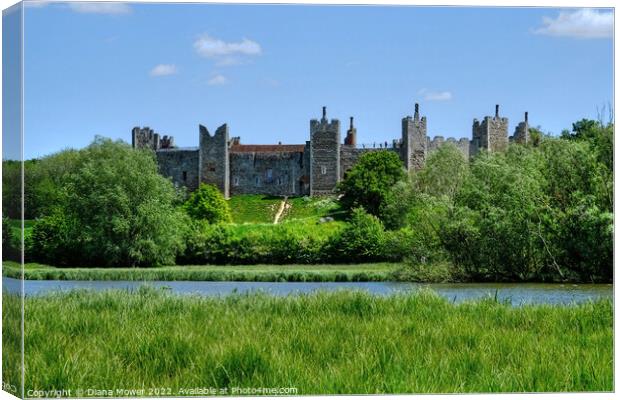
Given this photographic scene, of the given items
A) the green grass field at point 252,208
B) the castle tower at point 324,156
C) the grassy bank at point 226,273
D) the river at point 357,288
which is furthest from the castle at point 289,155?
the river at point 357,288

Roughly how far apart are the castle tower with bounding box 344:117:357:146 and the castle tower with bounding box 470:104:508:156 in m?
0.97

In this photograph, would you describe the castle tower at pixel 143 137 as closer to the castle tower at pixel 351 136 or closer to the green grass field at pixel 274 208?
the castle tower at pixel 351 136

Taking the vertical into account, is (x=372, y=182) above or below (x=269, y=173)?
below

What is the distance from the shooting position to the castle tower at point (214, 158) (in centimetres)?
805

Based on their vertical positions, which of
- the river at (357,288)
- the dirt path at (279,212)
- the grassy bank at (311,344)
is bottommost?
the grassy bank at (311,344)

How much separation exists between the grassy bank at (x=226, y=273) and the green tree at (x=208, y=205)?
0.42 meters

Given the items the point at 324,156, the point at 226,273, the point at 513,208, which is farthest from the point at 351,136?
the point at 513,208

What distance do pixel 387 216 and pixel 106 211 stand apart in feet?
15.3

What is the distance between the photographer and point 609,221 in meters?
8.20

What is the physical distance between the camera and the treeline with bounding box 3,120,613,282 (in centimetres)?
770

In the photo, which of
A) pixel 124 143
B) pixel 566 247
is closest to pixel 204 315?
pixel 124 143

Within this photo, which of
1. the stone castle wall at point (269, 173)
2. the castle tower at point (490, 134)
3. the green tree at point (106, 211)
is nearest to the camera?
the green tree at point (106, 211)

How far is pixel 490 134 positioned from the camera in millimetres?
11352

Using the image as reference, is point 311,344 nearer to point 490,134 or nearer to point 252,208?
point 252,208
